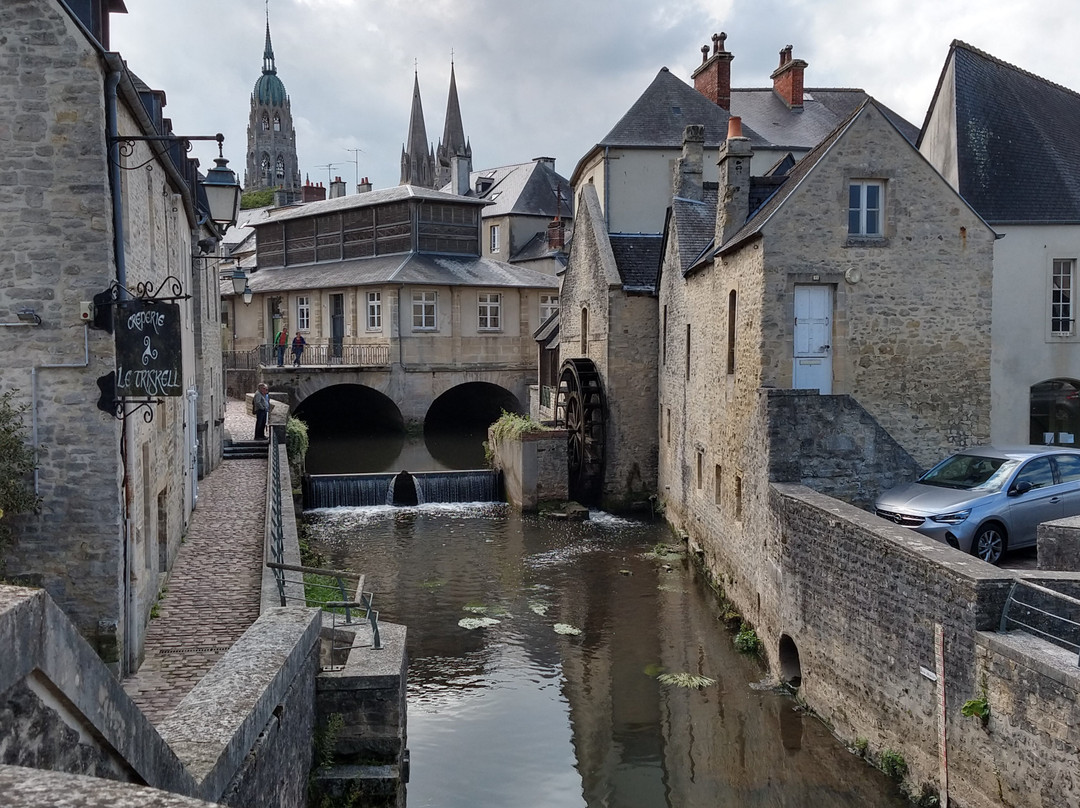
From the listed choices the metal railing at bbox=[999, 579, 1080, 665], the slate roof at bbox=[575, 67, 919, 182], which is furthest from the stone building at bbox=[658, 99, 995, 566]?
the slate roof at bbox=[575, 67, 919, 182]

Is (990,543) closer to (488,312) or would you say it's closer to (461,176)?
(488,312)

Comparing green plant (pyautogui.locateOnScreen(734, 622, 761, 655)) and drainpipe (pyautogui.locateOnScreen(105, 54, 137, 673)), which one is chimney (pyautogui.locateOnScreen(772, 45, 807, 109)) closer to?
green plant (pyautogui.locateOnScreen(734, 622, 761, 655))

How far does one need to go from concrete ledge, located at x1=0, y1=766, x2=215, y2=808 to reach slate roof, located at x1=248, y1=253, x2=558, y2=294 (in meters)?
34.0

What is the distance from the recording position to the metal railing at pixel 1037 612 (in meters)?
8.07

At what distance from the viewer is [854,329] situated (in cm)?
1445

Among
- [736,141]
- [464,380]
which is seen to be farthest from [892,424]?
[464,380]

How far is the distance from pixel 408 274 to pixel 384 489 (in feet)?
46.0

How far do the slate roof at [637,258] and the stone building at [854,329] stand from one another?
826 centimetres

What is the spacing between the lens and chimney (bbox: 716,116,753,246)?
16.2 metres

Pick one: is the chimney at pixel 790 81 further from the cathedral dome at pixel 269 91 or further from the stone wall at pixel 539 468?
the cathedral dome at pixel 269 91

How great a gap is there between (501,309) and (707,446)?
21.9 m

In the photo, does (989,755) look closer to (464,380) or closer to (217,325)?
(217,325)

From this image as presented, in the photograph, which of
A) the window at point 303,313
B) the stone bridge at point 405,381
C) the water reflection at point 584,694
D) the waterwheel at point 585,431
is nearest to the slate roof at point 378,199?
the window at point 303,313

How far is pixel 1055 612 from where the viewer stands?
813 centimetres
